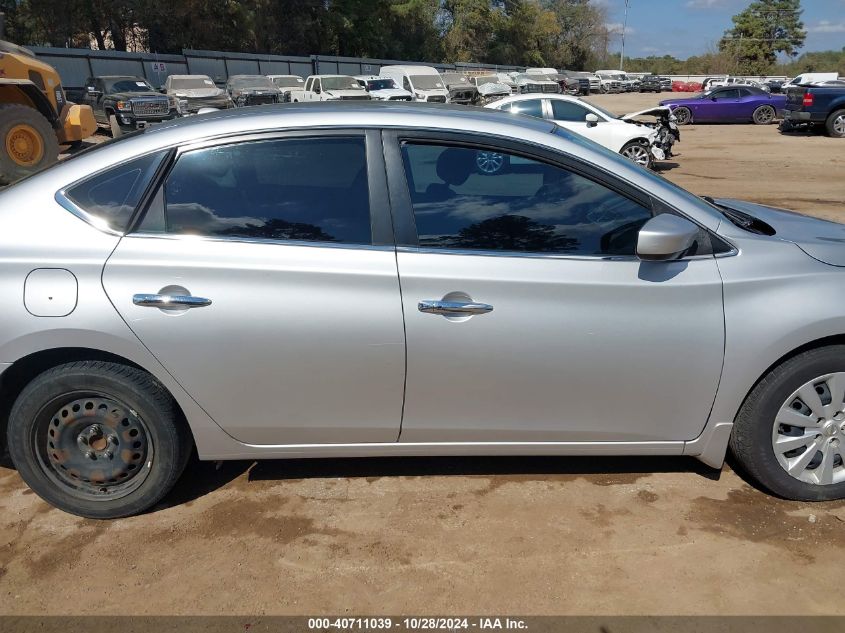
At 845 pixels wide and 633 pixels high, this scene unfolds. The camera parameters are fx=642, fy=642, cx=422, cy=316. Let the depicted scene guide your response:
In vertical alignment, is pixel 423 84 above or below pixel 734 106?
above

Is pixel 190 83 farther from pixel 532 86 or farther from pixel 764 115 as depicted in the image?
pixel 764 115

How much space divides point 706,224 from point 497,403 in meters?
1.19

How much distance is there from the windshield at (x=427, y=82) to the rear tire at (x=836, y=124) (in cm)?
1405

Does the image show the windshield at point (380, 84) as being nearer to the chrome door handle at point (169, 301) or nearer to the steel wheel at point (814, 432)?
the chrome door handle at point (169, 301)

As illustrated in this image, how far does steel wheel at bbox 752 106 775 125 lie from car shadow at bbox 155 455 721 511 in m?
25.2

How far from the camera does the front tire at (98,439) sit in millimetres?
2717

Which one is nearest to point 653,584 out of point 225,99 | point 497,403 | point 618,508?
point 618,508

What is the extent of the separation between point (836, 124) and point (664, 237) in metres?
21.5

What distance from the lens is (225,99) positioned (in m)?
22.0

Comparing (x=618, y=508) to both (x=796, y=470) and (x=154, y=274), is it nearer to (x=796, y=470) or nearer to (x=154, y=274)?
(x=796, y=470)

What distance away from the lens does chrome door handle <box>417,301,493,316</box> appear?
103 inches

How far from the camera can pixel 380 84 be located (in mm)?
25766

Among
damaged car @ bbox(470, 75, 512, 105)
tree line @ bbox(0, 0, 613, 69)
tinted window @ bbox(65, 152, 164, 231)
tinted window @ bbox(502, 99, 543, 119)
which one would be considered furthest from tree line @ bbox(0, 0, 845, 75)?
tinted window @ bbox(65, 152, 164, 231)

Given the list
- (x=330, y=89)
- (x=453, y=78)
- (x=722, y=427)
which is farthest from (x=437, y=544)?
(x=453, y=78)
